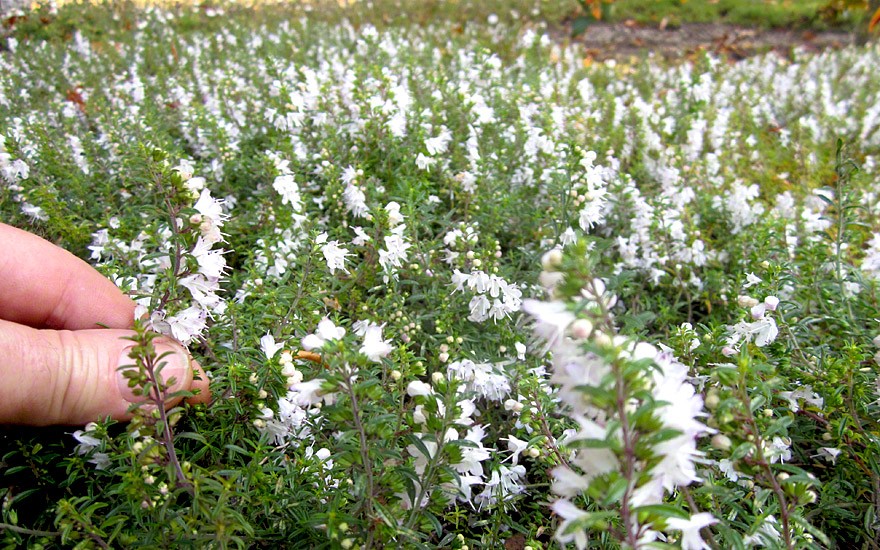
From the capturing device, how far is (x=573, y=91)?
5352mm

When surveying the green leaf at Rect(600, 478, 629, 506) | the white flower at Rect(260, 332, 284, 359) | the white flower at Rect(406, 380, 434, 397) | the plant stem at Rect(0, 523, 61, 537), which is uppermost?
the green leaf at Rect(600, 478, 629, 506)

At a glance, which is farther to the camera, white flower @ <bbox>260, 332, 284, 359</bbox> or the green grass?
the green grass

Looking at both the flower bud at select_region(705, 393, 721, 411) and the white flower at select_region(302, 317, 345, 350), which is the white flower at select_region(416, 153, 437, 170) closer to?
the white flower at select_region(302, 317, 345, 350)

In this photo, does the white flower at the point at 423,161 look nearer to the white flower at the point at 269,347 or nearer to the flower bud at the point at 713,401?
the white flower at the point at 269,347

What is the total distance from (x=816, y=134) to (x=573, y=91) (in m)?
2.35

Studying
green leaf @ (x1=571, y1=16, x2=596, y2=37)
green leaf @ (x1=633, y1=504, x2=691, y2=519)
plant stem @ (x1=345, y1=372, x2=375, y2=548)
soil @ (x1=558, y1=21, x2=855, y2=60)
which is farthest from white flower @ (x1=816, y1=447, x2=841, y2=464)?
green leaf @ (x1=571, y1=16, x2=596, y2=37)

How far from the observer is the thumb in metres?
1.56

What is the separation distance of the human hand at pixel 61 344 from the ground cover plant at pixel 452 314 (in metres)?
0.10

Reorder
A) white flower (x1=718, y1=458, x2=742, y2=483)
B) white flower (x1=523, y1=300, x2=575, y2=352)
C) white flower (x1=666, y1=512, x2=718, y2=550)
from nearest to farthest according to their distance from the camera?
1. white flower (x1=523, y1=300, x2=575, y2=352)
2. white flower (x1=666, y1=512, x2=718, y2=550)
3. white flower (x1=718, y1=458, x2=742, y2=483)

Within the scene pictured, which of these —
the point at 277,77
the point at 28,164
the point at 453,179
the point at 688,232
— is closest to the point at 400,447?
the point at 453,179

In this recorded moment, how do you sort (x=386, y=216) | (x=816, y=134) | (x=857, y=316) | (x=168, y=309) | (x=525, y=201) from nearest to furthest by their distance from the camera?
(x=168, y=309) → (x=386, y=216) → (x=857, y=316) → (x=525, y=201) → (x=816, y=134)

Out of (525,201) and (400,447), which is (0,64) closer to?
(525,201)

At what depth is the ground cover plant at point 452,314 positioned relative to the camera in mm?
1490

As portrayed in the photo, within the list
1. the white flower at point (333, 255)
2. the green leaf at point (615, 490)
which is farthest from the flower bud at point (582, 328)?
the white flower at point (333, 255)
